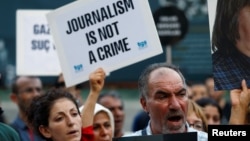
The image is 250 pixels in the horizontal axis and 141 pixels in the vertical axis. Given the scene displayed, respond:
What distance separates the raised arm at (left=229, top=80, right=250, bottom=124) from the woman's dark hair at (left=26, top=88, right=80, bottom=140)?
1.09 metres

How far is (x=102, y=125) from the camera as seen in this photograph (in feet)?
27.1

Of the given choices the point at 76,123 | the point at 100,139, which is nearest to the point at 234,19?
the point at 76,123

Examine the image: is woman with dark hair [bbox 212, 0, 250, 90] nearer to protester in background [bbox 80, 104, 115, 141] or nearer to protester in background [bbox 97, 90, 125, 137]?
protester in background [bbox 80, 104, 115, 141]

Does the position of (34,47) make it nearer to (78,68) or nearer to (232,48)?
(78,68)

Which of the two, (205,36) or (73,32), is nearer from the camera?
(73,32)

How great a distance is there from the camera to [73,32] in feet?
26.5

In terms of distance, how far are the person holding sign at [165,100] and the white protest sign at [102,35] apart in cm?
97

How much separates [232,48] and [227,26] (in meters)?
0.13

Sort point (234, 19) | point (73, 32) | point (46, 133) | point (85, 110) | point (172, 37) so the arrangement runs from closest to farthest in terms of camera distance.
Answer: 1. point (234, 19)
2. point (46, 133)
3. point (85, 110)
4. point (73, 32)
5. point (172, 37)

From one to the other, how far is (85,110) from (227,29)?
155 centimetres

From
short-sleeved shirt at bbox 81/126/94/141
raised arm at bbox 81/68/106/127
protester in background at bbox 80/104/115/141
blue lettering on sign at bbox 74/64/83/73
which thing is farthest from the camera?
protester in background at bbox 80/104/115/141

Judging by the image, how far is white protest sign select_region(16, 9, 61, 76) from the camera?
10695 millimetres

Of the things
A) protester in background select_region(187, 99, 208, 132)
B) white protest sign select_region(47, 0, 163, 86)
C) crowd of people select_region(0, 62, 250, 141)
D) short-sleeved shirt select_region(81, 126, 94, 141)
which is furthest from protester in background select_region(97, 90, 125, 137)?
short-sleeved shirt select_region(81, 126, 94, 141)

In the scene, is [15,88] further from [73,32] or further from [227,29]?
[227,29]
